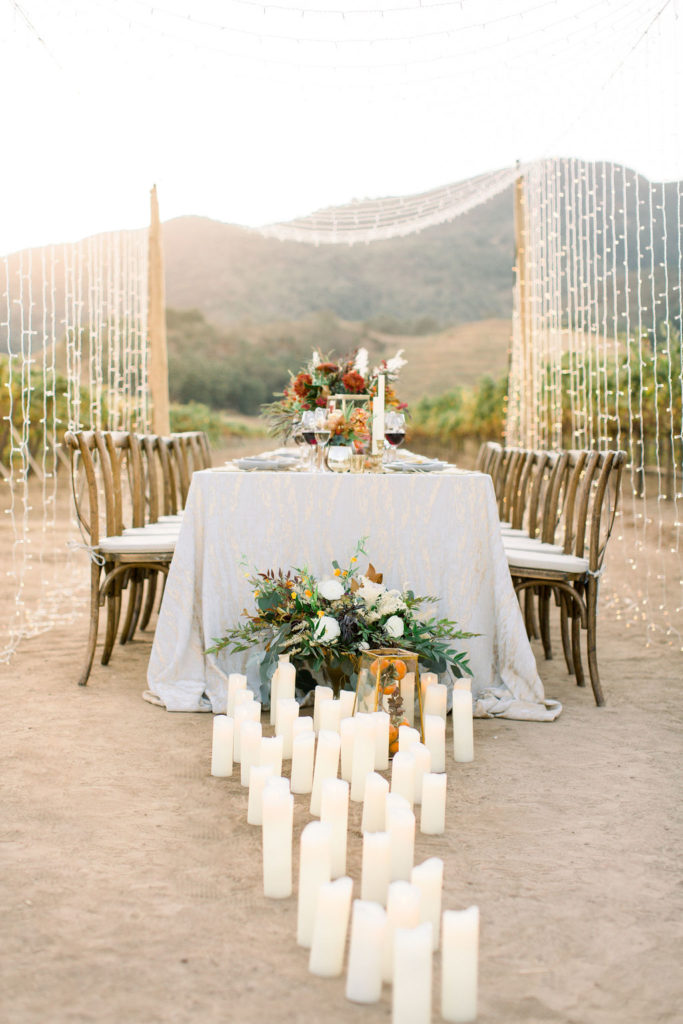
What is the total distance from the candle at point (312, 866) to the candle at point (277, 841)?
147 millimetres

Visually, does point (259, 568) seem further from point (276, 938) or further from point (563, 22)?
point (563, 22)

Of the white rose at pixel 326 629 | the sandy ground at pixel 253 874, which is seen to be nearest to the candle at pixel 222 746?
the sandy ground at pixel 253 874

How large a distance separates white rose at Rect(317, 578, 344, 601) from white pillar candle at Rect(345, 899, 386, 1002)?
1.34m

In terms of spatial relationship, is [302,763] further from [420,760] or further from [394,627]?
[394,627]

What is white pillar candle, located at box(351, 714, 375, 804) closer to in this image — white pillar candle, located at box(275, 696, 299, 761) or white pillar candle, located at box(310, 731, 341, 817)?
white pillar candle, located at box(310, 731, 341, 817)

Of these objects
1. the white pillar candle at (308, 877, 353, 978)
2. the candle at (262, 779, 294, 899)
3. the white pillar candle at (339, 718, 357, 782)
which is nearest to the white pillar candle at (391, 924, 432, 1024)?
the white pillar candle at (308, 877, 353, 978)

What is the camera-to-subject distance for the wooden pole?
17.2 ft

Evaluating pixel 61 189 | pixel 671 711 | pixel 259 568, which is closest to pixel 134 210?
pixel 61 189

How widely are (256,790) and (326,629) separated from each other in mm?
714

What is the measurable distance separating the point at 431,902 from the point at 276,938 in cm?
28

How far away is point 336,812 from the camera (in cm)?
163

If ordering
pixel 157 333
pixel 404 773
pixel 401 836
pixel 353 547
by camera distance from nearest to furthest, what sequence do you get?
1. pixel 401 836
2. pixel 404 773
3. pixel 353 547
4. pixel 157 333

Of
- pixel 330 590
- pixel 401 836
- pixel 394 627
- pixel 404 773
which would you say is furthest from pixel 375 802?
pixel 330 590

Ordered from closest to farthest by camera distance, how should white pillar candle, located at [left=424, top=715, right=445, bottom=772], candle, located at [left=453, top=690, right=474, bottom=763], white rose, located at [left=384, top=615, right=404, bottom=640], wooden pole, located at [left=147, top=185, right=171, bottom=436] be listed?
white pillar candle, located at [left=424, top=715, right=445, bottom=772]
candle, located at [left=453, top=690, right=474, bottom=763]
white rose, located at [left=384, top=615, right=404, bottom=640]
wooden pole, located at [left=147, top=185, right=171, bottom=436]
